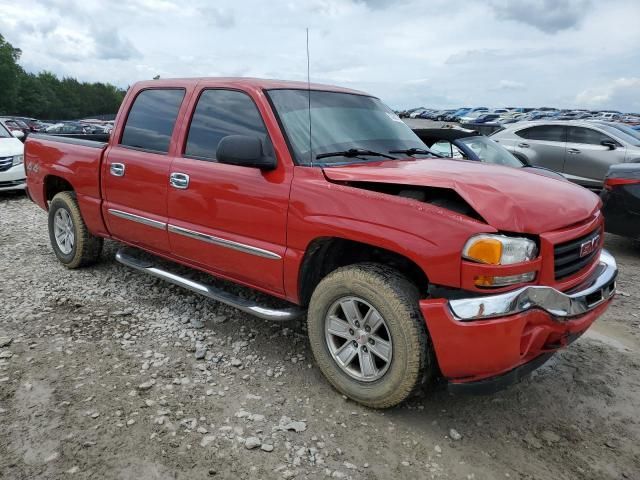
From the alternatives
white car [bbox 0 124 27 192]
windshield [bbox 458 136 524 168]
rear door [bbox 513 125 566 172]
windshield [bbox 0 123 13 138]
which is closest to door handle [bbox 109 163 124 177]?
windshield [bbox 458 136 524 168]

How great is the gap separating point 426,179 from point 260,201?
1.08 meters

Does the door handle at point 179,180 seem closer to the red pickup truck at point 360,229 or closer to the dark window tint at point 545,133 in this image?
→ the red pickup truck at point 360,229

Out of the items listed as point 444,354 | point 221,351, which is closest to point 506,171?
point 444,354

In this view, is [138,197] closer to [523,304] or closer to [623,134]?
[523,304]

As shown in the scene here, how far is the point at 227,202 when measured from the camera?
11.2ft

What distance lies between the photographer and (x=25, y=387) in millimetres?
3070

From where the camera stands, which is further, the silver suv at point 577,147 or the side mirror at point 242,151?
the silver suv at point 577,147

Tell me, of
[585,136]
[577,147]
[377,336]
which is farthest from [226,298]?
[585,136]

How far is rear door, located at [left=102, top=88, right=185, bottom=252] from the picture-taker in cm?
395

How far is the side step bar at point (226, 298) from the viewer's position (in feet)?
10.8

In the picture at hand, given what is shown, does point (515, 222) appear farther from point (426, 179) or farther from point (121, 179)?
point (121, 179)

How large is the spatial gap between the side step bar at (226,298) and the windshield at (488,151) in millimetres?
4357

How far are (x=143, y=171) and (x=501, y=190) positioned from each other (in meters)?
2.73

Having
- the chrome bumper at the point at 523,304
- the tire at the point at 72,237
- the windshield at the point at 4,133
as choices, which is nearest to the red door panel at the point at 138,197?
the tire at the point at 72,237
